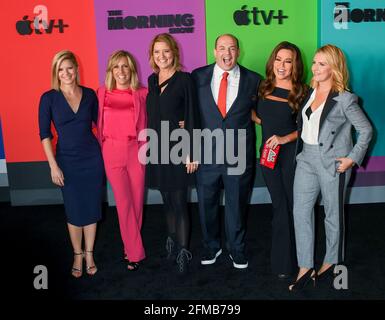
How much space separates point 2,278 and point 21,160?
1.96 meters

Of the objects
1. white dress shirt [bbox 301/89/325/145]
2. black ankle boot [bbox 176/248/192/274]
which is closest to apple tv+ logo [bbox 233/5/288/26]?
white dress shirt [bbox 301/89/325/145]

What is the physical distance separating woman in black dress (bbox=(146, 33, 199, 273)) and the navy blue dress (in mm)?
398

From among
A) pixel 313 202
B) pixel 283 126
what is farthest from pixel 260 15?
pixel 313 202

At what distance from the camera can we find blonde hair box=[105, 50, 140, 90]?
3.06 m

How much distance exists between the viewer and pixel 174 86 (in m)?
3.07

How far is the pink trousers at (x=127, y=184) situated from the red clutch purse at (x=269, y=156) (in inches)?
35.2

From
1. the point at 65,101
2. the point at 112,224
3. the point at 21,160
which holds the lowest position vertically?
the point at 112,224

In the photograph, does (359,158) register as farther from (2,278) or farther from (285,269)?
(2,278)

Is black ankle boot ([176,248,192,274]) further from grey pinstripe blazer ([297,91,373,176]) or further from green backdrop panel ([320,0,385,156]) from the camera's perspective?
green backdrop panel ([320,0,385,156])

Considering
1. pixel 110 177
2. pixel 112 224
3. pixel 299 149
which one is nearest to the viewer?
pixel 299 149

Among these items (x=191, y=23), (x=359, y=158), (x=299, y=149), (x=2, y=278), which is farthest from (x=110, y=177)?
(x=191, y=23)

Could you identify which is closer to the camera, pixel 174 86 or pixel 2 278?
pixel 174 86

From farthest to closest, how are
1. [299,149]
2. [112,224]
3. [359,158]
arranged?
[112,224] → [299,149] → [359,158]

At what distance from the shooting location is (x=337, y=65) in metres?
2.72
